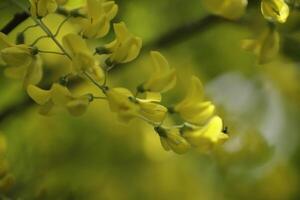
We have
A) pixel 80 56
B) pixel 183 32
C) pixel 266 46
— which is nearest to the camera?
pixel 80 56

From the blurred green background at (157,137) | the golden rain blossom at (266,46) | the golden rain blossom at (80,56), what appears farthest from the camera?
the blurred green background at (157,137)

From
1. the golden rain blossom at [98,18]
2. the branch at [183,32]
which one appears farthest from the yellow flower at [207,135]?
the branch at [183,32]

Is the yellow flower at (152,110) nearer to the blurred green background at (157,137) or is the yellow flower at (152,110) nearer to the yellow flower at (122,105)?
the yellow flower at (122,105)

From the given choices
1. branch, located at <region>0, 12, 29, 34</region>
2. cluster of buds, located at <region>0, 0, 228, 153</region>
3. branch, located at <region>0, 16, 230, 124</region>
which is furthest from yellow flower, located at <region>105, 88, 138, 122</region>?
branch, located at <region>0, 16, 230, 124</region>

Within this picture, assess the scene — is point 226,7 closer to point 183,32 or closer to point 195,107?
point 195,107

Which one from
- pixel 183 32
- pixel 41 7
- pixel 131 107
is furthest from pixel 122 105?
pixel 183 32

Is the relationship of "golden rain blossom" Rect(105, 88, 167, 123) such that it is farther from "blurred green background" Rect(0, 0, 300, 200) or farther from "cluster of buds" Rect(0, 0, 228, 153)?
"blurred green background" Rect(0, 0, 300, 200)

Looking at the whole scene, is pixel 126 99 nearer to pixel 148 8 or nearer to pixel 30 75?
pixel 30 75
